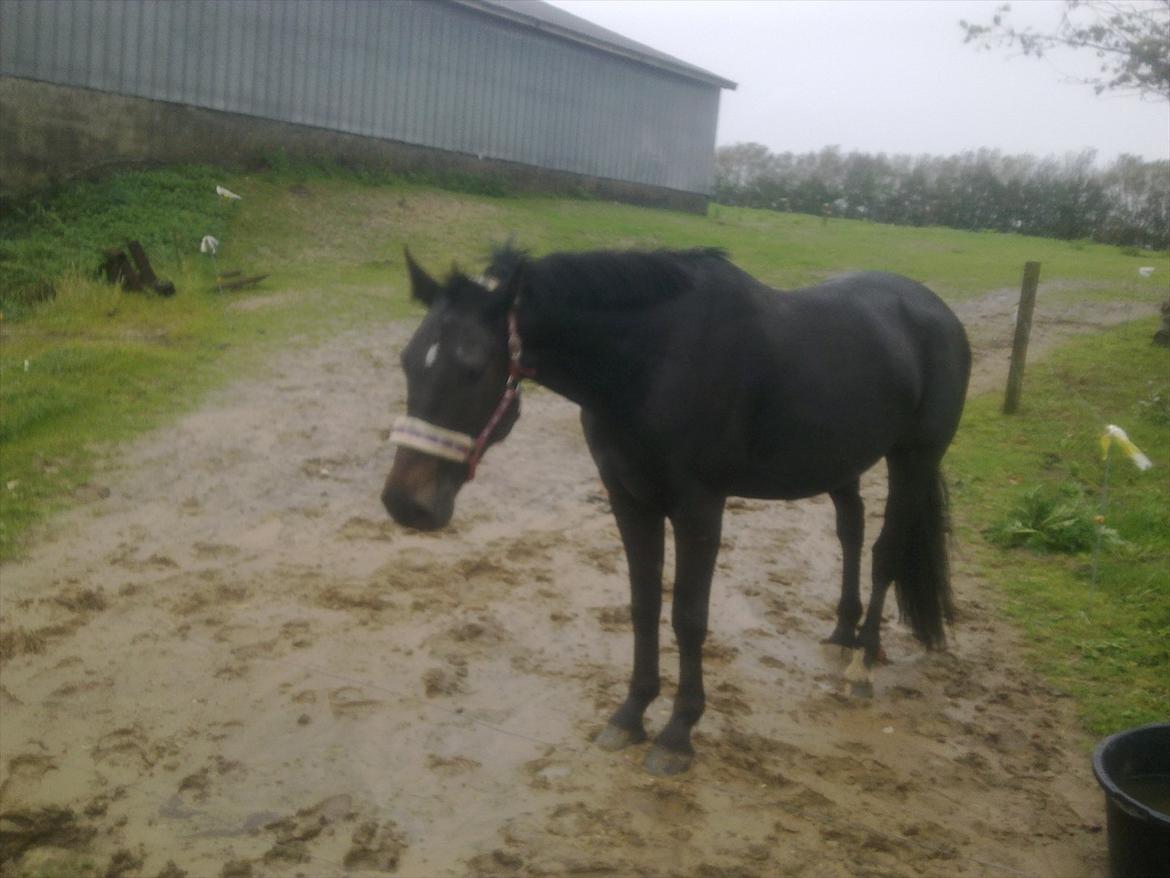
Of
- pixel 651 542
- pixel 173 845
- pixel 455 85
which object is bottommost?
pixel 173 845

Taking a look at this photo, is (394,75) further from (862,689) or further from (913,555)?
(862,689)

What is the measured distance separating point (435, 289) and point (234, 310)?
25.4 feet

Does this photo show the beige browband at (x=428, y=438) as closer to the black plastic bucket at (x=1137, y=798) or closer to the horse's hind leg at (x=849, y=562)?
the black plastic bucket at (x=1137, y=798)

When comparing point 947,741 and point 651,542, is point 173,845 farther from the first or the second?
point 947,741

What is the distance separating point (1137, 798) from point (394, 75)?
16.5 metres

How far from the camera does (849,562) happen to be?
4898 millimetres

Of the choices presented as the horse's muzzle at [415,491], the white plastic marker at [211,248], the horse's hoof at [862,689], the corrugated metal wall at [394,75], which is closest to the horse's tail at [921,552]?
the horse's hoof at [862,689]

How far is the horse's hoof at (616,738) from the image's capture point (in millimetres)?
3857

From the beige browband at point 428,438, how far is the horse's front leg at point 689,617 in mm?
970

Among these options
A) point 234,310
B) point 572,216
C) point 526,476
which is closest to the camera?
point 526,476

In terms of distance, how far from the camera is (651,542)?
Result: 3838mm

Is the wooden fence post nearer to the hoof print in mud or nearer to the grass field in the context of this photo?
the grass field

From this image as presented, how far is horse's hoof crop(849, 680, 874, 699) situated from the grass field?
91 cm

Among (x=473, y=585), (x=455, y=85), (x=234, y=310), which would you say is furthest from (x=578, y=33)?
(x=473, y=585)
